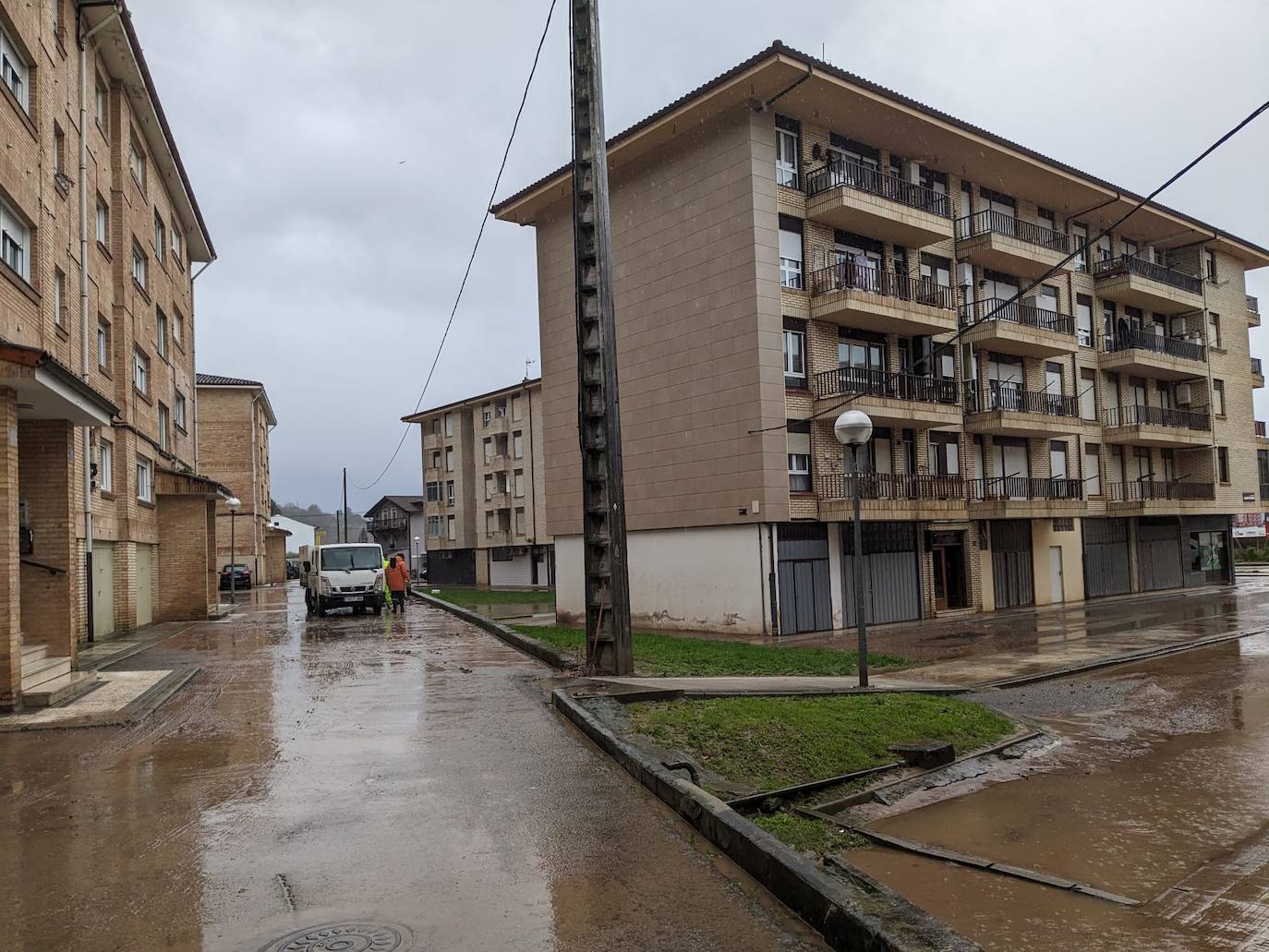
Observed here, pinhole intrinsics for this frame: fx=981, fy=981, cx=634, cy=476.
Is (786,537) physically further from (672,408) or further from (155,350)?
(155,350)

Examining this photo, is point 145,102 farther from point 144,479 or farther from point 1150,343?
point 1150,343

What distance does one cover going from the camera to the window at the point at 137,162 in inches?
989

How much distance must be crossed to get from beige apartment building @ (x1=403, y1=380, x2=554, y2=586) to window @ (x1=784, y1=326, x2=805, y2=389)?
27.9 metres

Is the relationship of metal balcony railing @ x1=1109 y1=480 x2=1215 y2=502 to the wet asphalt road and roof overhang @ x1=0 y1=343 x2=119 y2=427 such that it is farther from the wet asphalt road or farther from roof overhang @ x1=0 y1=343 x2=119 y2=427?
roof overhang @ x1=0 y1=343 x2=119 y2=427

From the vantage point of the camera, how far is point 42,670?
441 inches

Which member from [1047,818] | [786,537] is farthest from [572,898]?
[786,537]

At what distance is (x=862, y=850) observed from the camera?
234 inches

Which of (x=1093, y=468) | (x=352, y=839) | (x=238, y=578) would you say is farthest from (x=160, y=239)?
(x=1093, y=468)

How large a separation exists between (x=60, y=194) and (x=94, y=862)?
55.7 ft

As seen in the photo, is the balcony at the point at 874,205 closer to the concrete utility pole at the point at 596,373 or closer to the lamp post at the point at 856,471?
the concrete utility pole at the point at 596,373

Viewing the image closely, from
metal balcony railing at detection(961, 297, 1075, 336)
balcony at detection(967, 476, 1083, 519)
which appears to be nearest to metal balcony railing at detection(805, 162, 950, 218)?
metal balcony railing at detection(961, 297, 1075, 336)

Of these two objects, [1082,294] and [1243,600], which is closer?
[1243,600]

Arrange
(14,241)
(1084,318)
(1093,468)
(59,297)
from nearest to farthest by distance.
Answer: (14,241) < (59,297) < (1093,468) < (1084,318)

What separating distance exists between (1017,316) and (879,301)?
23.2ft
